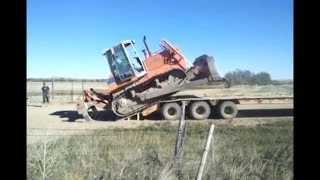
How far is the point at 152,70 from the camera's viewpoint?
52.8 ft

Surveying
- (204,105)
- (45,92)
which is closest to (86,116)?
(204,105)

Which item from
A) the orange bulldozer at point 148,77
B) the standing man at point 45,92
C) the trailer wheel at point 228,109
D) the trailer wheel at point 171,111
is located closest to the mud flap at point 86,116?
the orange bulldozer at point 148,77

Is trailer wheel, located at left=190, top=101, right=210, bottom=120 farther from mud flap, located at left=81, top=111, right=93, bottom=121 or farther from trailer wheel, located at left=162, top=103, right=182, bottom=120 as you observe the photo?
mud flap, located at left=81, top=111, right=93, bottom=121

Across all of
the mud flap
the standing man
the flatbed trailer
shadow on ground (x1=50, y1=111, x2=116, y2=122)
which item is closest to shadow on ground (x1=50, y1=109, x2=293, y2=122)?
shadow on ground (x1=50, y1=111, x2=116, y2=122)

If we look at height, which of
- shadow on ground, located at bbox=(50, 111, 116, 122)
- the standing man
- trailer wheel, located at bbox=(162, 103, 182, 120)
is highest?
the standing man

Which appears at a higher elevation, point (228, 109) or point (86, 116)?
point (228, 109)

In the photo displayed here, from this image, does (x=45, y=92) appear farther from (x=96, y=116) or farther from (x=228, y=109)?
(x=228, y=109)

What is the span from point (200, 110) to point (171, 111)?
3.44 ft

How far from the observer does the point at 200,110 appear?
16625 mm

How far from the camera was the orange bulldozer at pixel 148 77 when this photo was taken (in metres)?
15.9

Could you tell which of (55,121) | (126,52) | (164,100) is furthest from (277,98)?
(55,121)

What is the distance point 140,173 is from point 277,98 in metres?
12.4

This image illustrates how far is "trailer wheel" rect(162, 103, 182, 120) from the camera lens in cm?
1645
